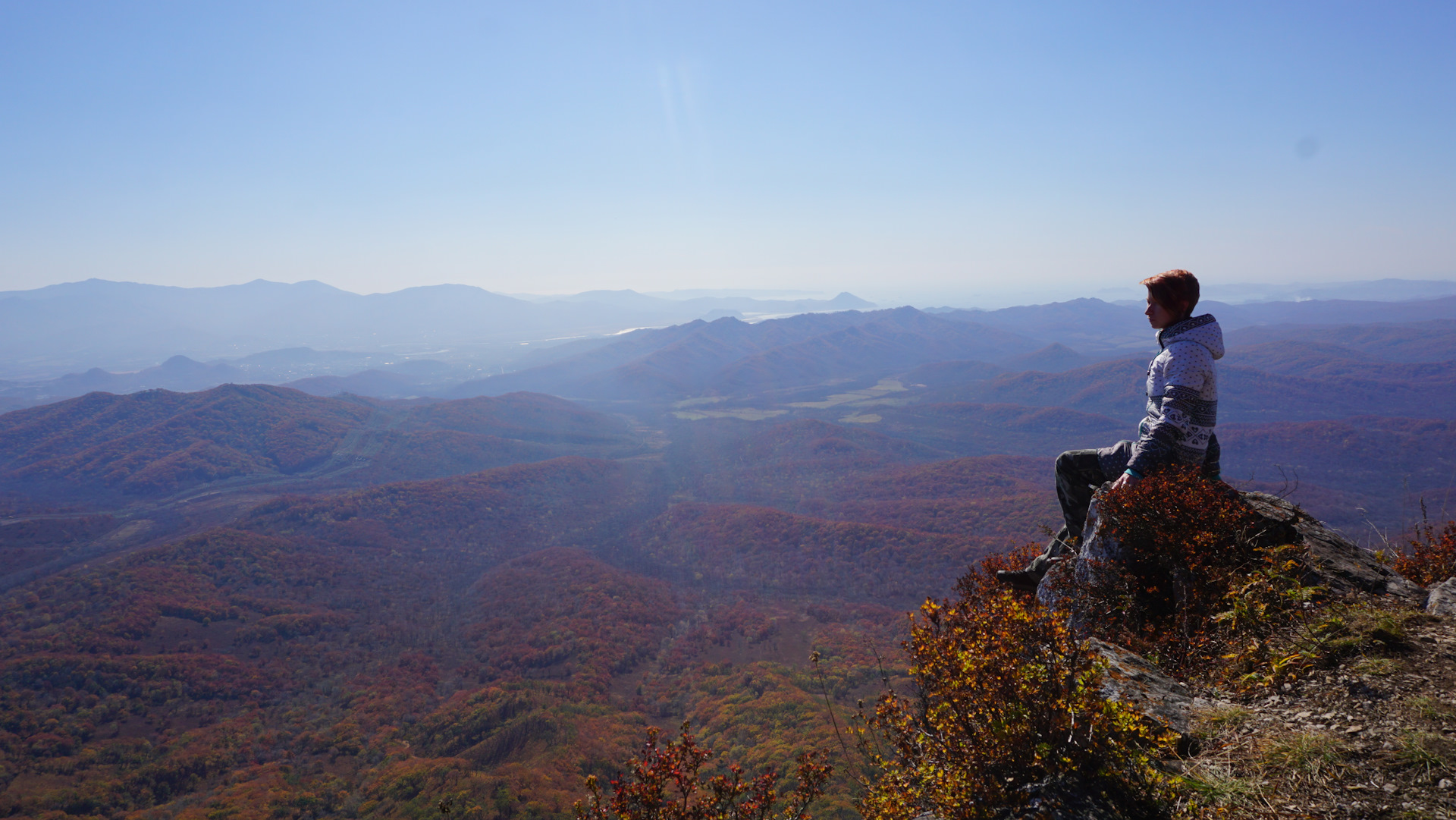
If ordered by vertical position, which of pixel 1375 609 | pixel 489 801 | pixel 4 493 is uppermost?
pixel 1375 609

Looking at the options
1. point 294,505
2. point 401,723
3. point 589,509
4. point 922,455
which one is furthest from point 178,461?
point 922,455

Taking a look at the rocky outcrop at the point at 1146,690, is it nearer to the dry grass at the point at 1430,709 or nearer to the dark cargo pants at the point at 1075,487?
the dry grass at the point at 1430,709

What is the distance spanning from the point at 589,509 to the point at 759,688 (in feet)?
152

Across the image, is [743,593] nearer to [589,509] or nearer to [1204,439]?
[589,509]

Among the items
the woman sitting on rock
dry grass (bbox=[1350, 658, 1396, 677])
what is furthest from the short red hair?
dry grass (bbox=[1350, 658, 1396, 677])

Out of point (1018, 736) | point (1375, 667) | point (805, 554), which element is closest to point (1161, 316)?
point (1375, 667)

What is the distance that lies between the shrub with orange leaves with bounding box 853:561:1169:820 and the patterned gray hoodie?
8.49 ft

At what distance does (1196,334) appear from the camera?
507 centimetres

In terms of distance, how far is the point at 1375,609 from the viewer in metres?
3.79

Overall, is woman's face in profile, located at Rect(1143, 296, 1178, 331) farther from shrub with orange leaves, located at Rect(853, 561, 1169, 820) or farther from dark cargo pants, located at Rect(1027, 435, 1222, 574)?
shrub with orange leaves, located at Rect(853, 561, 1169, 820)

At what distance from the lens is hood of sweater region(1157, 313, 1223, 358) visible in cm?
502

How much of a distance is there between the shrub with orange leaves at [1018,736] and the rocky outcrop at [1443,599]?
2569mm

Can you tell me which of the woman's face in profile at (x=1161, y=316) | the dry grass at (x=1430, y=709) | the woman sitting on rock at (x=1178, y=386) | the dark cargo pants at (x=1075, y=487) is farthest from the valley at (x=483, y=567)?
the dry grass at (x=1430, y=709)

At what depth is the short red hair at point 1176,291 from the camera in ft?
17.3
